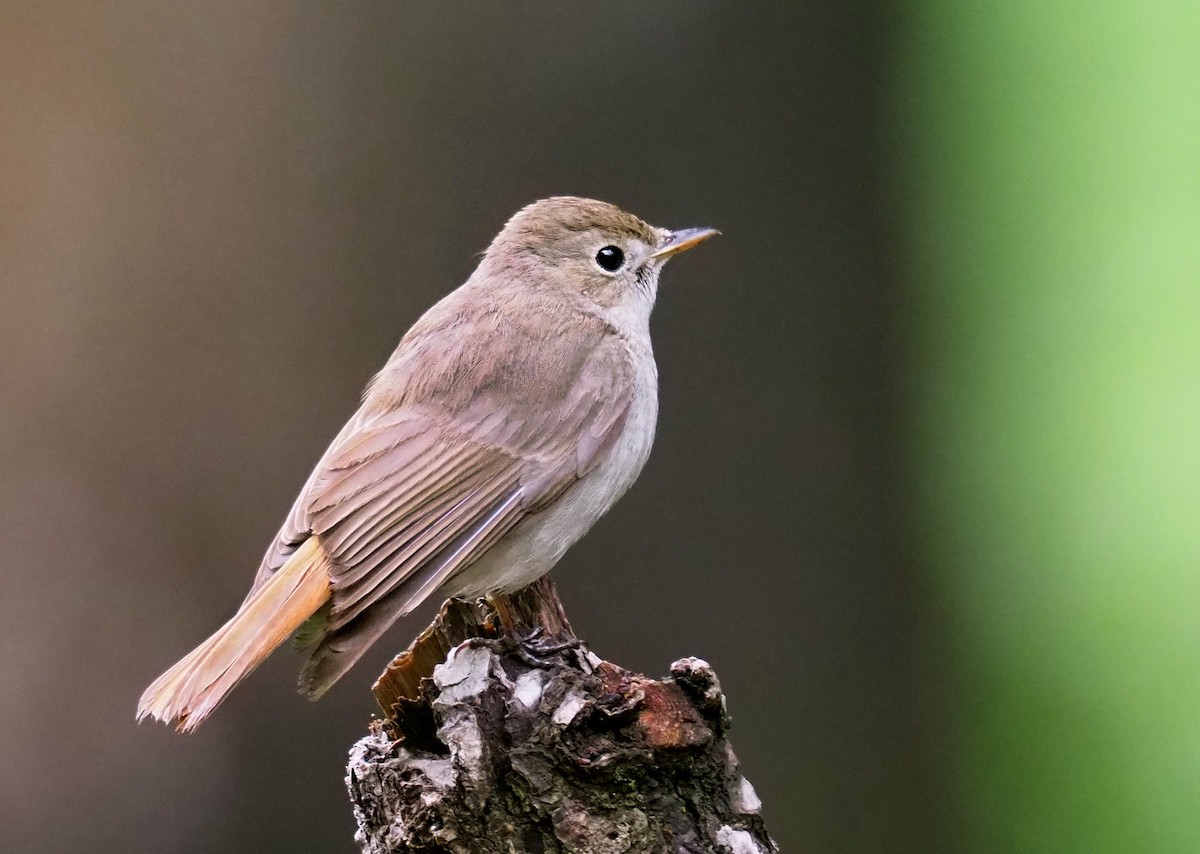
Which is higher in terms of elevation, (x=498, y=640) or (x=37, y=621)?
(x=498, y=640)

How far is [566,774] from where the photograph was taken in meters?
1.89

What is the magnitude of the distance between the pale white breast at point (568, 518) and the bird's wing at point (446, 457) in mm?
37

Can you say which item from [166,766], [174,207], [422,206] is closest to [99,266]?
[174,207]

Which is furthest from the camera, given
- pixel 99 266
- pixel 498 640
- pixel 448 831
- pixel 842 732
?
pixel 842 732

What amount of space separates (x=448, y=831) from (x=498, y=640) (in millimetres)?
393

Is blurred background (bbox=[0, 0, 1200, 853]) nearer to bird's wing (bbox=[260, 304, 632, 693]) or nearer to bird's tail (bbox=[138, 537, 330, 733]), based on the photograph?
bird's wing (bbox=[260, 304, 632, 693])

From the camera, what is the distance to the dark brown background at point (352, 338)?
10.0 feet

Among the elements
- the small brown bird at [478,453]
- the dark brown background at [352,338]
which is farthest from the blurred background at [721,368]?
the small brown bird at [478,453]

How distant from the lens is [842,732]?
356 cm

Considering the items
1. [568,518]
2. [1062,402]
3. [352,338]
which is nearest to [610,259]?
[352,338]

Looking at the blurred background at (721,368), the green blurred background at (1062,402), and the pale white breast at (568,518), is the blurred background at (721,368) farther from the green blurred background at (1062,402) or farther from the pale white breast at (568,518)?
the pale white breast at (568,518)

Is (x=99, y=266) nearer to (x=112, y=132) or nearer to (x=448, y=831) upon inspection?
(x=112, y=132)

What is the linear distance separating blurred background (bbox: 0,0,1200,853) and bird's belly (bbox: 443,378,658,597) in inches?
23.7

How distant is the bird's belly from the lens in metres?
2.55
